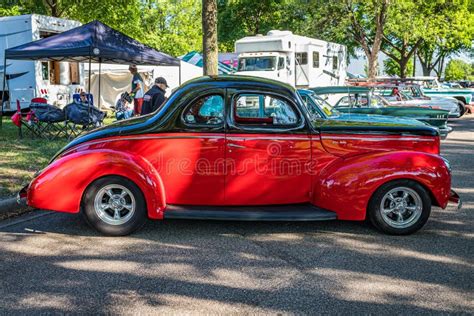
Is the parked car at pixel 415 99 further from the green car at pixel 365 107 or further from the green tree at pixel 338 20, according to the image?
the green tree at pixel 338 20

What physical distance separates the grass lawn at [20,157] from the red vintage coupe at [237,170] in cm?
211

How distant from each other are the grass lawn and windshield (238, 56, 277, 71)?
10570mm

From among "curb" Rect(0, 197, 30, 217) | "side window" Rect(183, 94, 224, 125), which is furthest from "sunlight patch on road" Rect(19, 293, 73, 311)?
"curb" Rect(0, 197, 30, 217)

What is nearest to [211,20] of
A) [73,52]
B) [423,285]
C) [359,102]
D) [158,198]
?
[73,52]

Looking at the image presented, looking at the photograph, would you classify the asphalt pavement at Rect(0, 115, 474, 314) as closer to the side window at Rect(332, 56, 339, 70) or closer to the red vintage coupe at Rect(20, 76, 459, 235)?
the red vintage coupe at Rect(20, 76, 459, 235)

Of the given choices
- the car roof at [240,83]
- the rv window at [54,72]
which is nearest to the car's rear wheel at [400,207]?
the car roof at [240,83]

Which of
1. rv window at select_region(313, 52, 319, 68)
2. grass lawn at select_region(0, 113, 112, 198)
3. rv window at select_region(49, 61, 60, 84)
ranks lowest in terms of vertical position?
grass lawn at select_region(0, 113, 112, 198)

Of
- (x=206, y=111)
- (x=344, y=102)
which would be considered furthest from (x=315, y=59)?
(x=206, y=111)

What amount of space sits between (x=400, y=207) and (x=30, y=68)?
15717 millimetres

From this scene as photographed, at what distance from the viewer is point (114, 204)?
5.59 meters

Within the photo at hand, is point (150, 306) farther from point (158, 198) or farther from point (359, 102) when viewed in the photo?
point (359, 102)

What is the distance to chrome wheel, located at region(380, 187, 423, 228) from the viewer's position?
5578 millimetres

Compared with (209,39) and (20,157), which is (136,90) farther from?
(20,157)

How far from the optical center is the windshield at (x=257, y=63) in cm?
2173
